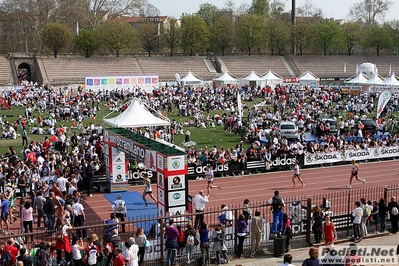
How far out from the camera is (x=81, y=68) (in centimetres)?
6969

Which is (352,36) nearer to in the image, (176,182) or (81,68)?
(81,68)

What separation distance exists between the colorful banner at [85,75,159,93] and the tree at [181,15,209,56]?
90.9 ft

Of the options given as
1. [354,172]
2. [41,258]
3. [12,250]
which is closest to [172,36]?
[354,172]

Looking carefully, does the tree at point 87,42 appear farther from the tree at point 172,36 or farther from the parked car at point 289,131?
the parked car at point 289,131

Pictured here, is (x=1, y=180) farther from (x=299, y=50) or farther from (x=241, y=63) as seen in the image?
(x=299, y=50)

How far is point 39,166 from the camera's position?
22.5 meters

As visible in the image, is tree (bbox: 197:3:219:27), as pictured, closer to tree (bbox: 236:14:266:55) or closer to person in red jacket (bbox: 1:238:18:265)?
tree (bbox: 236:14:266:55)

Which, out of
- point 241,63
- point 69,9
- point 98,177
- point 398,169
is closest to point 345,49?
point 241,63

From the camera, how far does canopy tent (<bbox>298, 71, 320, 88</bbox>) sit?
5916cm

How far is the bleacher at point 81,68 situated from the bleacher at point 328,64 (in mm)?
25903

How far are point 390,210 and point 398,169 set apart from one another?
39.8 feet

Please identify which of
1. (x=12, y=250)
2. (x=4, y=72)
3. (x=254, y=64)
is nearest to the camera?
(x=12, y=250)

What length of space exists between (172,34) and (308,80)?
32.7 metres

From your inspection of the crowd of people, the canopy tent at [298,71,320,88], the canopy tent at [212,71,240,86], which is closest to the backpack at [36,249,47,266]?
the crowd of people
